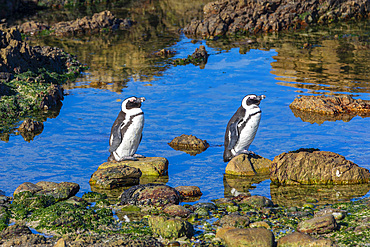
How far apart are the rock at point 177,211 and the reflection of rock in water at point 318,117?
26.6ft

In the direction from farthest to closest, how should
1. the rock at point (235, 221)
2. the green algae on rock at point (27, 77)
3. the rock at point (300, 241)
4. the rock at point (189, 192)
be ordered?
1. the green algae on rock at point (27, 77)
2. the rock at point (189, 192)
3. the rock at point (235, 221)
4. the rock at point (300, 241)

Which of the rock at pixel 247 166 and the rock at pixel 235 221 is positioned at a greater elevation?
the rock at pixel 235 221

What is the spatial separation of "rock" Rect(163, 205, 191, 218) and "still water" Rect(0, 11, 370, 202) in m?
1.31

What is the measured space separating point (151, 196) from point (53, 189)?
88.3 inches

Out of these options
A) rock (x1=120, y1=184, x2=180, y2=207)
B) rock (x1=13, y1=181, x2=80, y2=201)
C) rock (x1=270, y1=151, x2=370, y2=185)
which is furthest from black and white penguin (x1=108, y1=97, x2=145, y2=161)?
rock (x1=270, y1=151, x2=370, y2=185)

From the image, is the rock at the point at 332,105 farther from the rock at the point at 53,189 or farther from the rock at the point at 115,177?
the rock at the point at 53,189

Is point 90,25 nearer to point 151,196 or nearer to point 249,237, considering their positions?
point 151,196

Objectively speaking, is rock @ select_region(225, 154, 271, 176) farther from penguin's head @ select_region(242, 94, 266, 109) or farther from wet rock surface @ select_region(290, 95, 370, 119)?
wet rock surface @ select_region(290, 95, 370, 119)

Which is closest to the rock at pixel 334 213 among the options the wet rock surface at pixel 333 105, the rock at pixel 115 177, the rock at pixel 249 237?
the rock at pixel 249 237

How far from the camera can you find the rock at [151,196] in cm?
998

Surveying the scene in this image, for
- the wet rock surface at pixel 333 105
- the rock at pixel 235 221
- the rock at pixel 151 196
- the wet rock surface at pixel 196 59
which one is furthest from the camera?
the wet rock surface at pixel 196 59

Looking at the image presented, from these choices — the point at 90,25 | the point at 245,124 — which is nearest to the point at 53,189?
the point at 245,124

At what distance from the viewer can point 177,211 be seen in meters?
9.43

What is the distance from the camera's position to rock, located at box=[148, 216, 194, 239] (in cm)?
837
